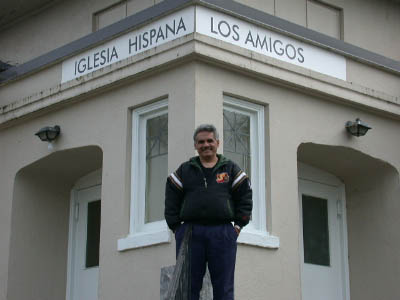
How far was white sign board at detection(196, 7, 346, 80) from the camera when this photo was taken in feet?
35.6

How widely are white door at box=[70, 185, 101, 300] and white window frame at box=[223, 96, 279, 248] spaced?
3054mm

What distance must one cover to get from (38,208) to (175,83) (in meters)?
3.52

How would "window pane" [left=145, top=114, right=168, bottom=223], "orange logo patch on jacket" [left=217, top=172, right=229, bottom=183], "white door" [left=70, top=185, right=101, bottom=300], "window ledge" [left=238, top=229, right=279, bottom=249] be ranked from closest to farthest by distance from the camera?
"orange logo patch on jacket" [left=217, top=172, right=229, bottom=183] → "window ledge" [left=238, top=229, right=279, bottom=249] → "window pane" [left=145, top=114, right=168, bottom=223] → "white door" [left=70, top=185, right=101, bottom=300]

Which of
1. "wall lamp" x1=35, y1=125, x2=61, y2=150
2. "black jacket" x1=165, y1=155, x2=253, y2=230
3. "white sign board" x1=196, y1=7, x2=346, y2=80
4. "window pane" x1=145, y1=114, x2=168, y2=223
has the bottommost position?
"black jacket" x1=165, y1=155, x2=253, y2=230

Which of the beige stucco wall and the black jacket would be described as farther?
the beige stucco wall

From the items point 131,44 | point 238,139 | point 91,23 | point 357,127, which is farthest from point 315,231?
point 91,23

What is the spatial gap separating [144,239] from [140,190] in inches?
29.0

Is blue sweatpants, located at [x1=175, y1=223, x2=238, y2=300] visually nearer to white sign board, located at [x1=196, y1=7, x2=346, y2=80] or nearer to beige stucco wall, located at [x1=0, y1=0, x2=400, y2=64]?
white sign board, located at [x1=196, y1=7, x2=346, y2=80]

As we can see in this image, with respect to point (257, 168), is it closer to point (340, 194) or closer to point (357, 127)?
point (357, 127)

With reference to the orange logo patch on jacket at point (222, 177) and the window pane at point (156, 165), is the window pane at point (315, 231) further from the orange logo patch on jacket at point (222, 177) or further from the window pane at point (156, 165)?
the orange logo patch on jacket at point (222, 177)

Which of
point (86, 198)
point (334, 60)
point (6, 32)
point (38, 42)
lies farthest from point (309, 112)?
point (6, 32)

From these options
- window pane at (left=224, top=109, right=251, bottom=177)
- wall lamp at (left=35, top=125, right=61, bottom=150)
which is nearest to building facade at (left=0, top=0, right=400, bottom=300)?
window pane at (left=224, top=109, right=251, bottom=177)

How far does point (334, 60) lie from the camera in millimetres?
12156

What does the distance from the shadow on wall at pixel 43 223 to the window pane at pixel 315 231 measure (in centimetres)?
303
